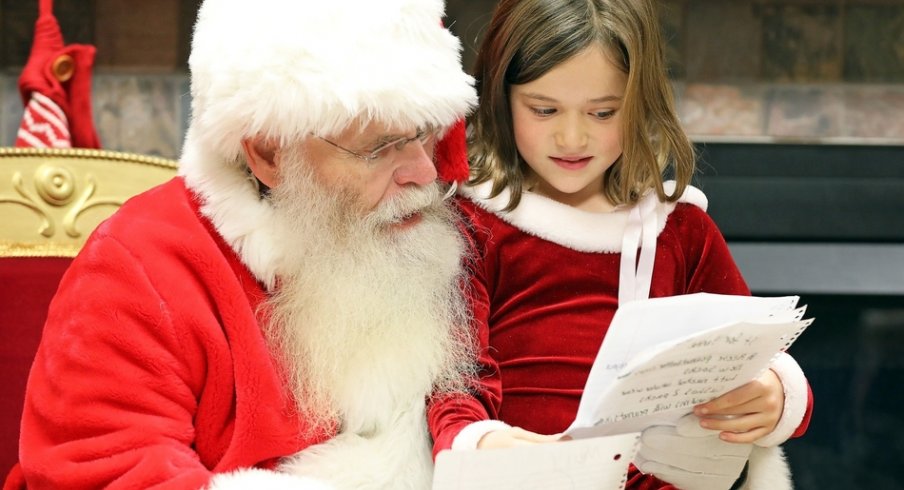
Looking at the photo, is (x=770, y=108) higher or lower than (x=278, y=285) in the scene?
higher

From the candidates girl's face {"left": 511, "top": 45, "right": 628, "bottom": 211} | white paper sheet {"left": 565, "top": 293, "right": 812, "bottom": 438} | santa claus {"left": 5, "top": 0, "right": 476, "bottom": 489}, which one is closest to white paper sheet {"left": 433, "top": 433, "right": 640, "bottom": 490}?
white paper sheet {"left": 565, "top": 293, "right": 812, "bottom": 438}

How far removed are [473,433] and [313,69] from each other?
0.52m

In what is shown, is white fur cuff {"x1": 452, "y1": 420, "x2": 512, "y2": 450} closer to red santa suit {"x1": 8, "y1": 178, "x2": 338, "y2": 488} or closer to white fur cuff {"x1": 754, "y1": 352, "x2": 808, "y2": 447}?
red santa suit {"x1": 8, "y1": 178, "x2": 338, "y2": 488}

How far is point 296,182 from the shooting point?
4.74 ft

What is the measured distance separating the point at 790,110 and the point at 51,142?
1.85 metres

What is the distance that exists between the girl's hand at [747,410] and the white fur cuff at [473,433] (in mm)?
270

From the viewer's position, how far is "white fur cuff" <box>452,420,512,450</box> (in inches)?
53.9

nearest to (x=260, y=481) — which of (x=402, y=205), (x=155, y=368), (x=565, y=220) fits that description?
(x=155, y=368)

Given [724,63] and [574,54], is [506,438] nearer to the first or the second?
[574,54]

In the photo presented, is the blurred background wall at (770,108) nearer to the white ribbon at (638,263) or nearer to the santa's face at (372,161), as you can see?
the white ribbon at (638,263)

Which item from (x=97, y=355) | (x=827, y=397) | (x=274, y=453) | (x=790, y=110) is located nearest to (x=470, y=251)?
(x=274, y=453)

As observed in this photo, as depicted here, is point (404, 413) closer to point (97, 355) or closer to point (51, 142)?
point (97, 355)

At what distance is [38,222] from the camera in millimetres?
1869

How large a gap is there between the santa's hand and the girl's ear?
620 mm
